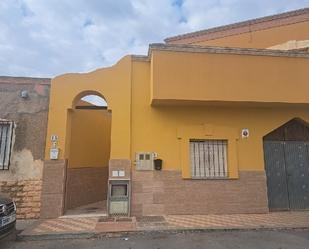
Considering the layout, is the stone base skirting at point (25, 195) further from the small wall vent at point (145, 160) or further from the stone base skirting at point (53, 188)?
the small wall vent at point (145, 160)

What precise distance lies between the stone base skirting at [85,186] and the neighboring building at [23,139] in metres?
1.11

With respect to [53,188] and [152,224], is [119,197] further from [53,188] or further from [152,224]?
[53,188]

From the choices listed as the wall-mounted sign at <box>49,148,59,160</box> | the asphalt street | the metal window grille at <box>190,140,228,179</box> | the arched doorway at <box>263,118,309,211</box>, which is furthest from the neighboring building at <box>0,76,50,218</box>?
the arched doorway at <box>263,118,309,211</box>

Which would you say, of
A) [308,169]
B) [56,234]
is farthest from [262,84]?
[56,234]

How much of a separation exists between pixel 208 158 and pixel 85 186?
191 inches

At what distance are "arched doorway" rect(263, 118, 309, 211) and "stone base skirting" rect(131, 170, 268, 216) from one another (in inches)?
26.8

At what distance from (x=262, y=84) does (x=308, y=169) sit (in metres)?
3.64

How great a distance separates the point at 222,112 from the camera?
9.80 meters

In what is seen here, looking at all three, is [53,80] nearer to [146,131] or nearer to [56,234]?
[146,131]

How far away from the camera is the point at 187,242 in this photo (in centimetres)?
639

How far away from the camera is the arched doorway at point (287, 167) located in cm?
980

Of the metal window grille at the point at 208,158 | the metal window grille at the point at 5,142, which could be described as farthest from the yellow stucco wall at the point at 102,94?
the metal window grille at the point at 208,158

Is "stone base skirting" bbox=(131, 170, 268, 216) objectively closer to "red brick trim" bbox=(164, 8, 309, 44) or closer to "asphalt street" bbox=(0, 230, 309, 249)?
"asphalt street" bbox=(0, 230, 309, 249)

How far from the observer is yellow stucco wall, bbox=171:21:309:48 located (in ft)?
41.4
